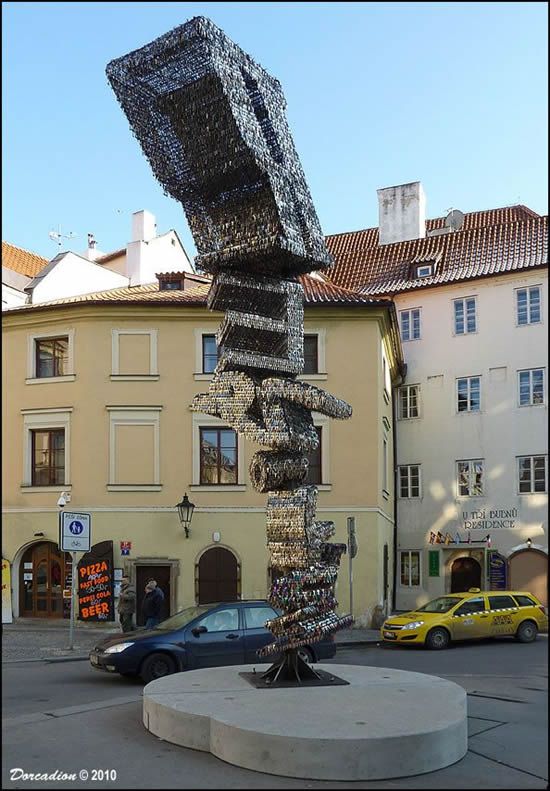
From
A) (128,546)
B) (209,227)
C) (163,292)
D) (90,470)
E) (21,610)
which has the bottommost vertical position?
(21,610)

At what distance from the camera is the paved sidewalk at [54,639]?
64.3 feet

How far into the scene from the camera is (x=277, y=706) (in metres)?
8.63

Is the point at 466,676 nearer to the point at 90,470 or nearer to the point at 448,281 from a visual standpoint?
the point at 90,470

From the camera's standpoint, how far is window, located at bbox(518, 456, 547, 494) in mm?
30877

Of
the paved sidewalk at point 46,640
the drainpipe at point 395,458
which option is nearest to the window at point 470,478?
the drainpipe at point 395,458

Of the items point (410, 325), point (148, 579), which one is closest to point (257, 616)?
point (148, 579)

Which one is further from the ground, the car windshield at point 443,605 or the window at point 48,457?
the window at point 48,457

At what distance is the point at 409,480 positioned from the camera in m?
34.1

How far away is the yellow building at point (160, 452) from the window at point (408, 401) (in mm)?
6290

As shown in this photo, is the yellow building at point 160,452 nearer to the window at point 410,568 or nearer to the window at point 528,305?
the window at point 410,568

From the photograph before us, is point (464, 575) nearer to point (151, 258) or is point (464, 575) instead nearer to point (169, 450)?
point (169, 450)

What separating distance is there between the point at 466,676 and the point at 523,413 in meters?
17.9

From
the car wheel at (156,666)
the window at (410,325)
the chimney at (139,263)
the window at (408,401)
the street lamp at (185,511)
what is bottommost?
the car wheel at (156,666)

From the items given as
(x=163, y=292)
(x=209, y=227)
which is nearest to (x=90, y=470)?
(x=163, y=292)
